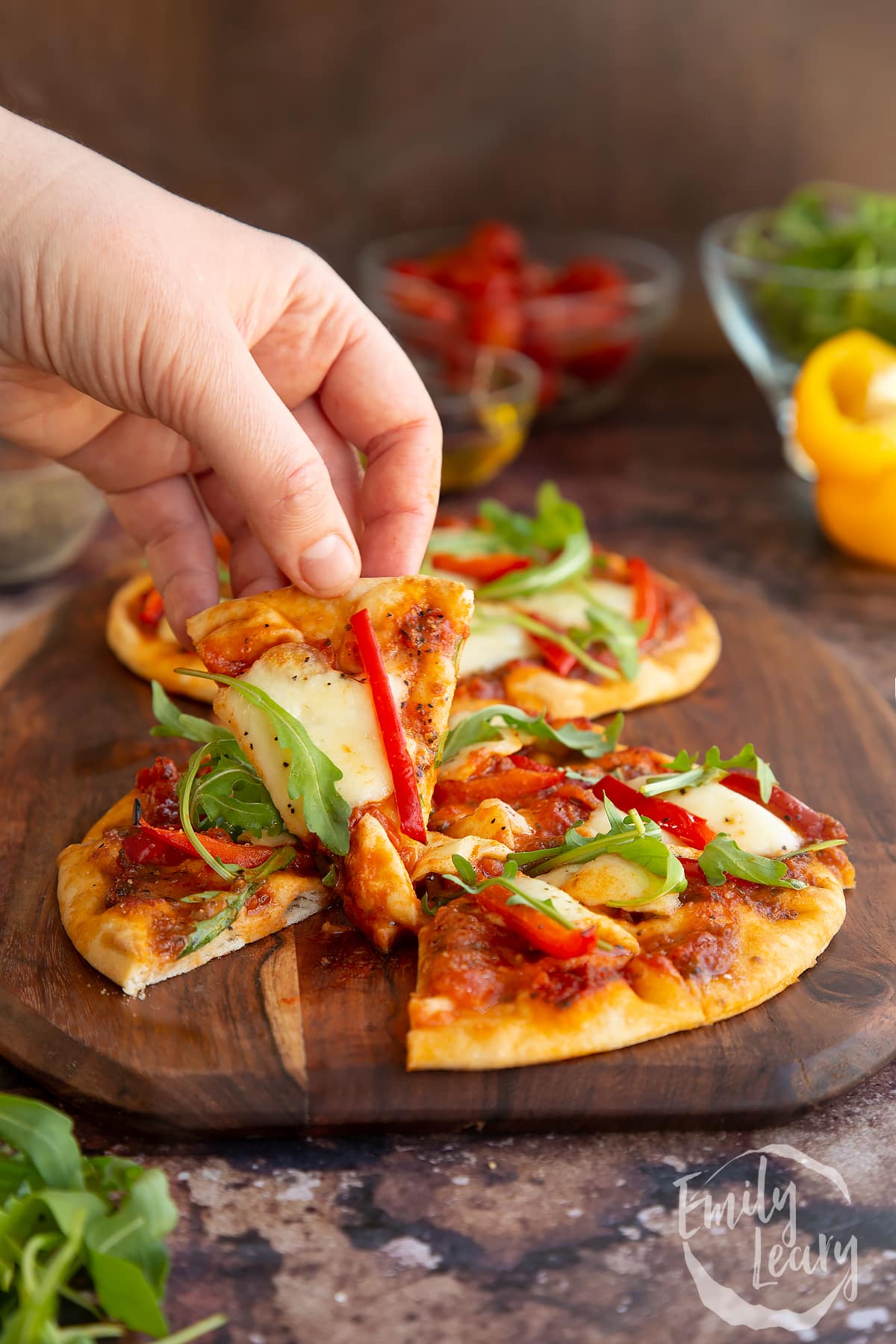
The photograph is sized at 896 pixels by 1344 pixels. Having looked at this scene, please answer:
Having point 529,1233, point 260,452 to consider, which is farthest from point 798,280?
point 529,1233

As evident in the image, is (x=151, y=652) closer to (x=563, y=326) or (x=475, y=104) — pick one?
(x=563, y=326)

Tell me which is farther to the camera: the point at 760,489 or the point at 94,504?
the point at 760,489

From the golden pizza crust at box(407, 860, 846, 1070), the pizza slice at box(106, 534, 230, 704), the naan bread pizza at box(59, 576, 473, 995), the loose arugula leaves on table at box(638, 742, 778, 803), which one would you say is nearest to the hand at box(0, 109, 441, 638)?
the naan bread pizza at box(59, 576, 473, 995)

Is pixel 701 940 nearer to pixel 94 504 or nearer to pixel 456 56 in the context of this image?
pixel 94 504

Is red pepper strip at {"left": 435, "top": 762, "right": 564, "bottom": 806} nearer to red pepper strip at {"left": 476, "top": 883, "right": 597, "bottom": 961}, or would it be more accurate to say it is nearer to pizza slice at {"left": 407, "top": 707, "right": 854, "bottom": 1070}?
pizza slice at {"left": 407, "top": 707, "right": 854, "bottom": 1070}

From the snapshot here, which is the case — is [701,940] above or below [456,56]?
below

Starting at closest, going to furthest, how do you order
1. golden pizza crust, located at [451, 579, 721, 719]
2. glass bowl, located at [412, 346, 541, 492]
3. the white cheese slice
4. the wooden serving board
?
the wooden serving board → golden pizza crust, located at [451, 579, 721, 719] → the white cheese slice → glass bowl, located at [412, 346, 541, 492]

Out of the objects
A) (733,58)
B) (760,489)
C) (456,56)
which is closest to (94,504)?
(760,489)
